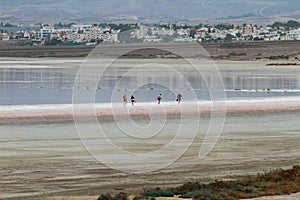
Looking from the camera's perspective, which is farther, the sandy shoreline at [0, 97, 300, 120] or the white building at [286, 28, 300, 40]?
the white building at [286, 28, 300, 40]

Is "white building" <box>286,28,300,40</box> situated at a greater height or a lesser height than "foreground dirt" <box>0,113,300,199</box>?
greater

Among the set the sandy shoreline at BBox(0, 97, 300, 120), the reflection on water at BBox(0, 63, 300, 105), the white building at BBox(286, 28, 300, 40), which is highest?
the white building at BBox(286, 28, 300, 40)

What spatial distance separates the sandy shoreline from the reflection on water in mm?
3356

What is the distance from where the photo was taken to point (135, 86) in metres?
54.2

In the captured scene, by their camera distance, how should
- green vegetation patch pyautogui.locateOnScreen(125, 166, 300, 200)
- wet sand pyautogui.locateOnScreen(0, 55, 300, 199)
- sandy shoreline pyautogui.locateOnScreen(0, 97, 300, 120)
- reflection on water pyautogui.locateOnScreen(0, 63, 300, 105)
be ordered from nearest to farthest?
green vegetation patch pyautogui.locateOnScreen(125, 166, 300, 200), wet sand pyautogui.locateOnScreen(0, 55, 300, 199), sandy shoreline pyautogui.locateOnScreen(0, 97, 300, 120), reflection on water pyautogui.locateOnScreen(0, 63, 300, 105)

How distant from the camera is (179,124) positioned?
32.7 m

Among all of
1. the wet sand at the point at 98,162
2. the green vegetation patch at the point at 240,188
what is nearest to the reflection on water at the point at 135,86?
the wet sand at the point at 98,162

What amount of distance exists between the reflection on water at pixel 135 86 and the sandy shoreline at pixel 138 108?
336cm

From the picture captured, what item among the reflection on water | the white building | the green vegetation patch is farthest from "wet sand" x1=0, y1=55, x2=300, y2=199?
the white building

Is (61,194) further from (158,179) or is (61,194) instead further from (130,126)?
(130,126)

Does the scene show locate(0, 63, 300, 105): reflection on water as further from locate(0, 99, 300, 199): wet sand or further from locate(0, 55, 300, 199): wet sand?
locate(0, 99, 300, 199): wet sand

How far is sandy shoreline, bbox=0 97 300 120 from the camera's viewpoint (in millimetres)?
35781

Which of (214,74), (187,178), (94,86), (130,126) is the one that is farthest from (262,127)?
(214,74)

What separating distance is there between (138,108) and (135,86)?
16.6 m
